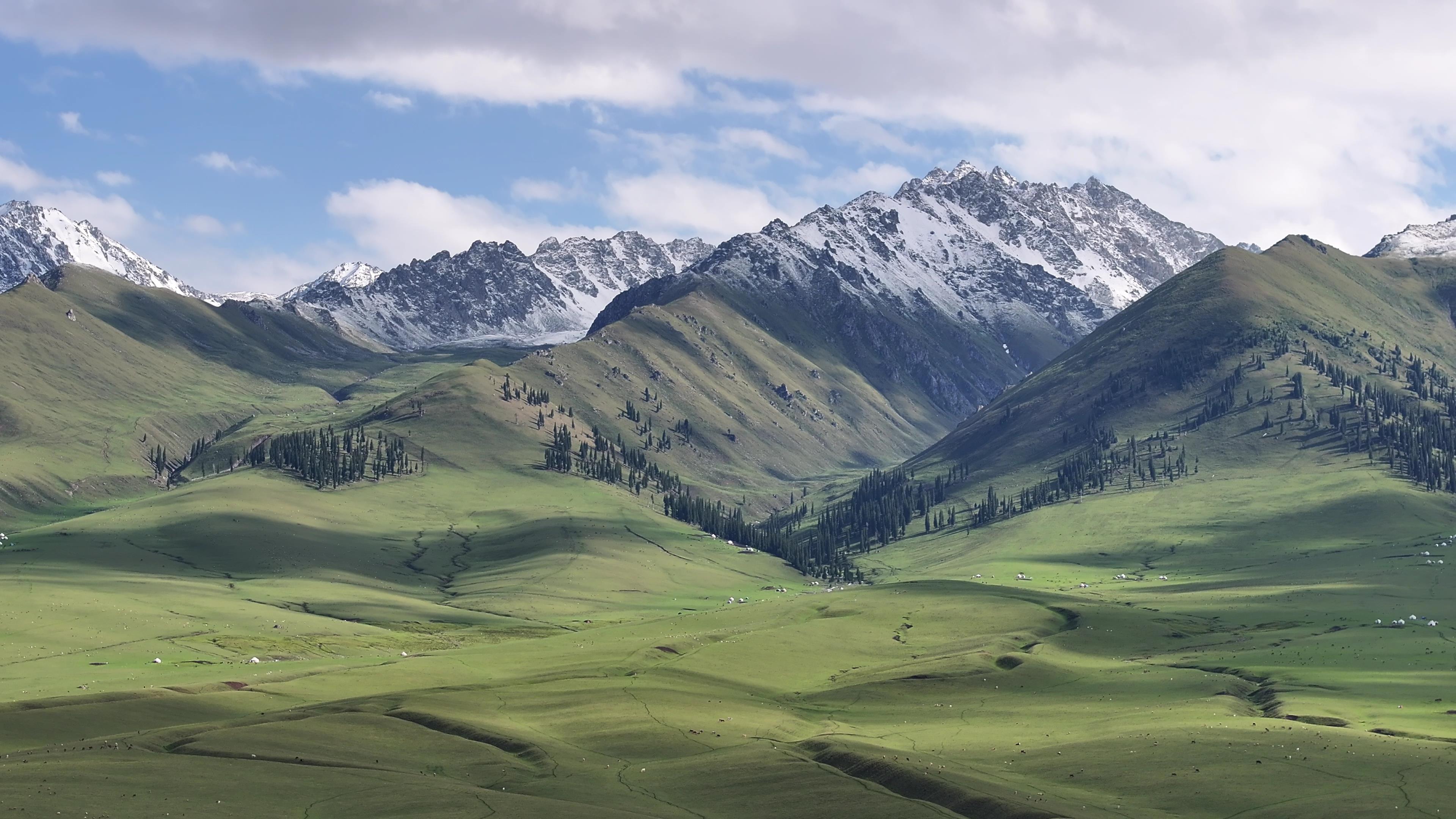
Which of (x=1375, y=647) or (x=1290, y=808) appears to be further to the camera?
(x=1375, y=647)

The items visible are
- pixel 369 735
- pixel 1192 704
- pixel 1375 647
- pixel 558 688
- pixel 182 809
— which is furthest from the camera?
pixel 1375 647

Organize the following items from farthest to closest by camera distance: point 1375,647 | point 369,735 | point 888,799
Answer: point 1375,647
point 369,735
point 888,799

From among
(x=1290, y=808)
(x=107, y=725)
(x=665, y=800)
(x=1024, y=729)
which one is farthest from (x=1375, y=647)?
(x=107, y=725)

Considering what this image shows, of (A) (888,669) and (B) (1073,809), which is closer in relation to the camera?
(B) (1073,809)

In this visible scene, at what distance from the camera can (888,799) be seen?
344ft

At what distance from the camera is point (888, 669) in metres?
185

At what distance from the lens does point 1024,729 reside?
138m

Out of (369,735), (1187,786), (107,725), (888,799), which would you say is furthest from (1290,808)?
(107,725)

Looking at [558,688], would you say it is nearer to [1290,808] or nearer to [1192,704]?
[1192,704]

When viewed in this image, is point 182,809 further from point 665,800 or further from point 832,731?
point 832,731

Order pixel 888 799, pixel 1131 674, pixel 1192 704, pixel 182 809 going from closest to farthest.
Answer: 1. pixel 182 809
2. pixel 888 799
3. pixel 1192 704
4. pixel 1131 674

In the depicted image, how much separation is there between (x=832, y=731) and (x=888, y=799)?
33.9m

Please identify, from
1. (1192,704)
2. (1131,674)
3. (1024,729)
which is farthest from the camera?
(1131,674)

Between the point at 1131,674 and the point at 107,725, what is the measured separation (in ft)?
358
